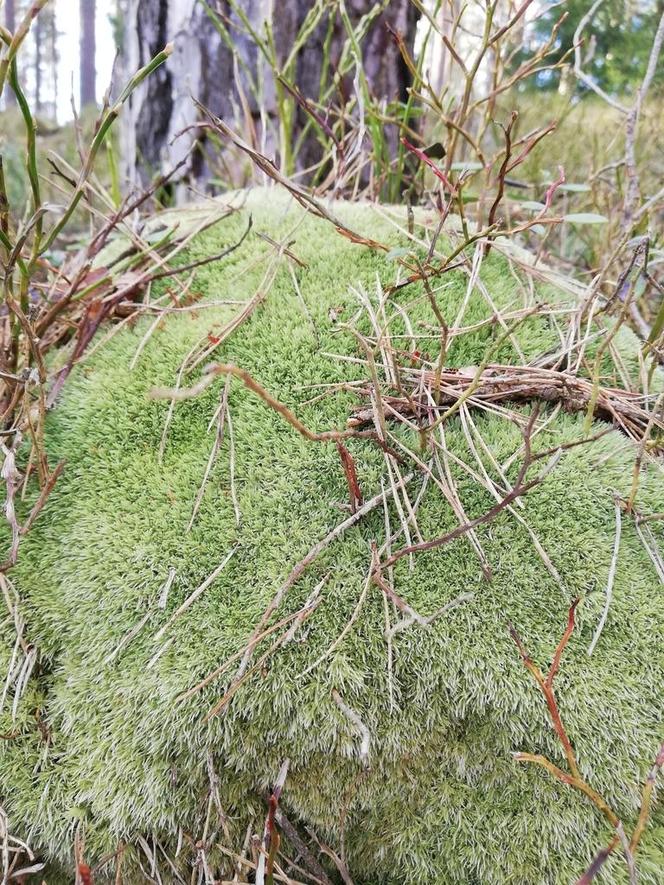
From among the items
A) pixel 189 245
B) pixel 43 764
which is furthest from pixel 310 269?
pixel 43 764

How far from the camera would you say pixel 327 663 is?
118cm

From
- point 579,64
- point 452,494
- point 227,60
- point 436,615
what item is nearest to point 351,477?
point 452,494

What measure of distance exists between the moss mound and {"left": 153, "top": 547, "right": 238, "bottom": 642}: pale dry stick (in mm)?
10

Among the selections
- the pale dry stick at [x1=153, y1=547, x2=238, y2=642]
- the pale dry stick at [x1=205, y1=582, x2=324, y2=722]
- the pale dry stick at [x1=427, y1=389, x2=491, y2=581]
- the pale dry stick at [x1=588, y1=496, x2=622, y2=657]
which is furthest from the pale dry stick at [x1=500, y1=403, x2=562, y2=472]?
the pale dry stick at [x1=153, y1=547, x2=238, y2=642]

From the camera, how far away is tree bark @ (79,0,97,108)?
25.0 m

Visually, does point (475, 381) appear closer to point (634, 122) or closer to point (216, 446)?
point (216, 446)

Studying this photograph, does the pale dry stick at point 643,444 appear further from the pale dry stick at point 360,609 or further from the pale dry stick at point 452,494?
the pale dry stick at point 360,609

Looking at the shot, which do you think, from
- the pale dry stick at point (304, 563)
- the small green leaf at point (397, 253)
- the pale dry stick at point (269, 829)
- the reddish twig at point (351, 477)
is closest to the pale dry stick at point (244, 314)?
the small green leaf at point (397, 253)

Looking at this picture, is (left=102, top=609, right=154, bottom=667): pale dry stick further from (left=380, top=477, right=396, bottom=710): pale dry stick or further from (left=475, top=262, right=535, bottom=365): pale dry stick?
(left=475, top=262, right=535, bottom=365): pale dry stick

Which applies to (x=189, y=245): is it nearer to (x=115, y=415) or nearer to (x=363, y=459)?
(x=115, y=415)

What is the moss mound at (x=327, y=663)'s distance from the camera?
3.81 feet

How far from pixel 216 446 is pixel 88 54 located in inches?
1228

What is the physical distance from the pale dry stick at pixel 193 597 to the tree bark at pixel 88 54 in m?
29.3

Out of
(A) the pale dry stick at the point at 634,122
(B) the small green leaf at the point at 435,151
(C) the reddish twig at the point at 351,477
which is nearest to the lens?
(C) the reddish twig at the point at 351,477
